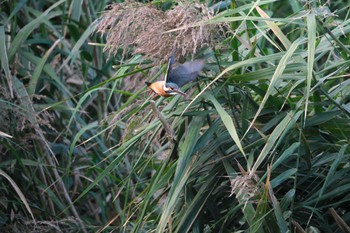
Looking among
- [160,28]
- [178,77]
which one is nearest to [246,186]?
[178,77]

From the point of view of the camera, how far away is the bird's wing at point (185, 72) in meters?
2.13

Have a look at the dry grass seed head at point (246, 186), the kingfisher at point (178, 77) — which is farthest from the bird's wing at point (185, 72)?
the dry grass seed head at point (246, 186)

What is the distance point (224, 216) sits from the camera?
2.30m

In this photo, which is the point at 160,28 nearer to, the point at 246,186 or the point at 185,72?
the point at 185,72

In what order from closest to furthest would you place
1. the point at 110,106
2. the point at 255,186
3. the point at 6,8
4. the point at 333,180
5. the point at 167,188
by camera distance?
the point at 255,186 → the point at 333,180 → the point at 167,188 → the point at 6,8 → the point at 110,106

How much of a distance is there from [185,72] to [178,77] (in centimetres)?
2

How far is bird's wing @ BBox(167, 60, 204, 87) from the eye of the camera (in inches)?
83.7

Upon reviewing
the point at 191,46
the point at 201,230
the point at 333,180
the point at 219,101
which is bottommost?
the point at 201,230

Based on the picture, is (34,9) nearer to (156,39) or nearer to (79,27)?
(79,27)

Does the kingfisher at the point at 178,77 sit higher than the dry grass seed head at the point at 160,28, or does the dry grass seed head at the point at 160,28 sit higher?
the dry grass seed head at the point at 160,28

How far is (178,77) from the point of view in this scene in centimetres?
213

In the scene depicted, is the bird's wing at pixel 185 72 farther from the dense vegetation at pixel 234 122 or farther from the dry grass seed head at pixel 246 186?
the dry grass seed head at pixel 246 186

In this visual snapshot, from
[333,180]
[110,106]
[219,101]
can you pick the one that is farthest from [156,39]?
[110,106]

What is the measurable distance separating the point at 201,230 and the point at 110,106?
1437mm
